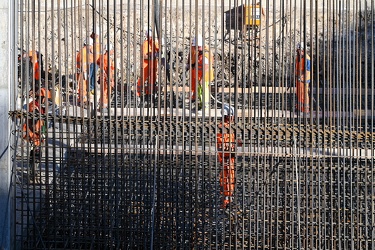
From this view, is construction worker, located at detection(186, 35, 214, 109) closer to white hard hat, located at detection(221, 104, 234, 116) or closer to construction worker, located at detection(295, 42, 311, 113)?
white hard hat, located at detection(221, 104, 234, 116)

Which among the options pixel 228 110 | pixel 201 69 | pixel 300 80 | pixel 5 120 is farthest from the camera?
pixel 201 69

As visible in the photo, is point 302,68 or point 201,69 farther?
point 201,69

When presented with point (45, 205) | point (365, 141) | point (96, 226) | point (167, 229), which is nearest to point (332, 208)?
point (365, 141)

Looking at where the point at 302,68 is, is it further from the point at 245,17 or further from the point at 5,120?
the point at 5,120

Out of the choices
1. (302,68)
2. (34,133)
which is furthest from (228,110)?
(34,133)

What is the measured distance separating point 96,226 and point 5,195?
128cm

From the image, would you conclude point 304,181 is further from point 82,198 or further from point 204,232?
point 82,198

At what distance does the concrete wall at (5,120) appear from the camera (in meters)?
8.49

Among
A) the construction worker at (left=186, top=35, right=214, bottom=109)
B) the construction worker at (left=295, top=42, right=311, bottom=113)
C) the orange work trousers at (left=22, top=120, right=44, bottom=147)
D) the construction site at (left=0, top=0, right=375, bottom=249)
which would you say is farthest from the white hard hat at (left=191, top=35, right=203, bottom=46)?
the orange work trousers at (left=22, top=120, right=44, bottom=147)

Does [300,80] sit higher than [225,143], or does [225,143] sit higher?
[300,80]

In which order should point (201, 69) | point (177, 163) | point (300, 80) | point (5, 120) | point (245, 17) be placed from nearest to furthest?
point (5, 120)
point (177, 163)
point (300, 80)
point (245, 17)
point (201, 69)

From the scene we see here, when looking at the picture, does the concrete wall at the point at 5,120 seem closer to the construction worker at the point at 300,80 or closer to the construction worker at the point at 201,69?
the construction worker at the point at 201,69

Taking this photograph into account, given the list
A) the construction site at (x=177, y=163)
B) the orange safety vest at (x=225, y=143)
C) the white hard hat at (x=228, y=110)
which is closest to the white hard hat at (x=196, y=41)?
the construction site at (x=177, y=163)

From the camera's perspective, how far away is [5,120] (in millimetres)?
8531
